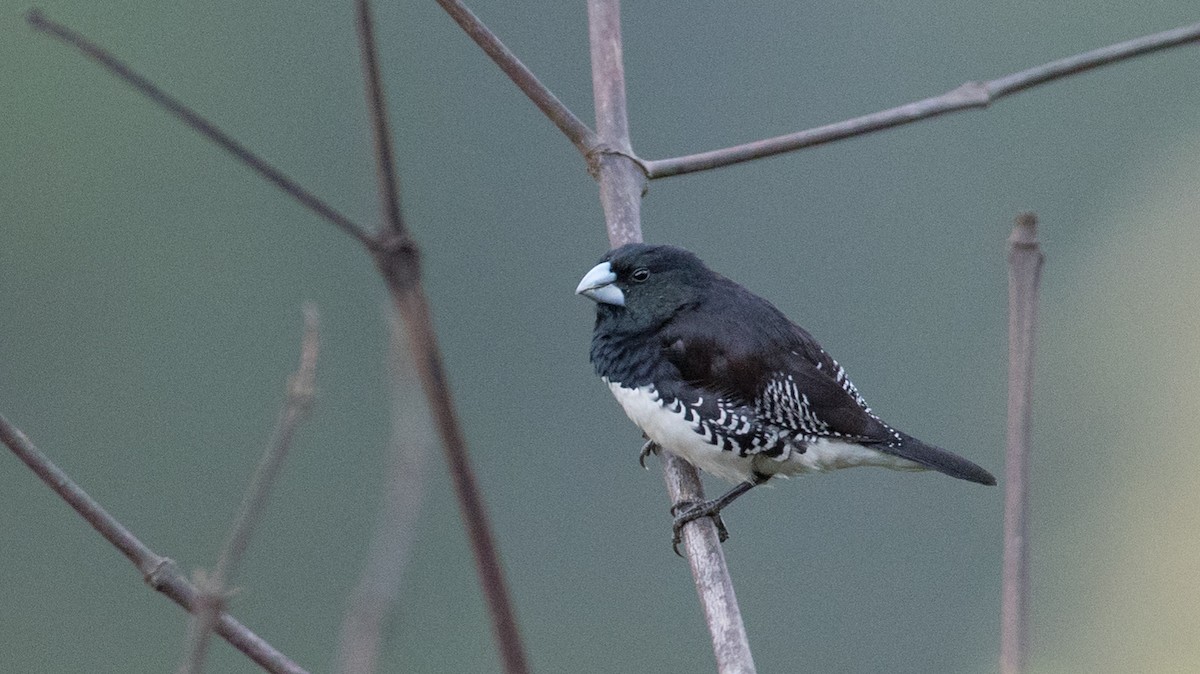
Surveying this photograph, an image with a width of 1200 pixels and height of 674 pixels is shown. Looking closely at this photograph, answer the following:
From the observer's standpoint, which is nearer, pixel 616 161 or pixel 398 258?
pixel 398 258

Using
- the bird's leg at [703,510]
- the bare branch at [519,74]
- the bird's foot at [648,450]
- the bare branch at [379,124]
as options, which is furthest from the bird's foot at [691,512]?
the bare branch at [379,124]

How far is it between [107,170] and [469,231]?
4.95 metres

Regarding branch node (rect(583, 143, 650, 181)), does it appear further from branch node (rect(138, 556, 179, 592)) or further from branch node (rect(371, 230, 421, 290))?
branch node (rect(371, 230, 421, 290))

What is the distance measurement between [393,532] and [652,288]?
97.9 inches

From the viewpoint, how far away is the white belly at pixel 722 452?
3295mm

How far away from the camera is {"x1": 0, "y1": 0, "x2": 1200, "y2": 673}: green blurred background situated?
42.6ft

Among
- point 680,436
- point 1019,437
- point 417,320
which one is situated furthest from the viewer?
point 680,436

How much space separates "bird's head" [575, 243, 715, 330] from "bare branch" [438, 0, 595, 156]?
0.49 metres

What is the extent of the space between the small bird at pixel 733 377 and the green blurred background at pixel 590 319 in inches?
316

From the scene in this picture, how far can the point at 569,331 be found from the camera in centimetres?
1504

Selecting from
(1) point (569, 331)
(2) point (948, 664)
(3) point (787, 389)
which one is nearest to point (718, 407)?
(3) point (787, 389)

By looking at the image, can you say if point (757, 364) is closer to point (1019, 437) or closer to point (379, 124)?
point (1019, 437)

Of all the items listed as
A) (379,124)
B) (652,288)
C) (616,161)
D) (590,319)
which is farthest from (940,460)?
(590,319)

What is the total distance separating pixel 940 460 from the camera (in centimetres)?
353
